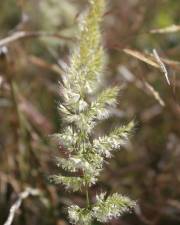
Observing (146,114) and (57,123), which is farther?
(146,114)

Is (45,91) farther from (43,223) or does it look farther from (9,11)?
(43,223)

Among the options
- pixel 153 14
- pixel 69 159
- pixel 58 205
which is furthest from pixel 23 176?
pixel 153 14

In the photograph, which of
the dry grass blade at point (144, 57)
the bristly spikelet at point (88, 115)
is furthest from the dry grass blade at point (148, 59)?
the bristly spikelet at point (88, 115)

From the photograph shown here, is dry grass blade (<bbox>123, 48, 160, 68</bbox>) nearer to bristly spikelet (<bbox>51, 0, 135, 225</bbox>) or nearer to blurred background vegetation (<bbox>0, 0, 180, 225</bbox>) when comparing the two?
blurred background vegetation (<bbox>0, 0, 180, 225</bbox>)

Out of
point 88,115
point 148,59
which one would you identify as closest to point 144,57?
point 148,59

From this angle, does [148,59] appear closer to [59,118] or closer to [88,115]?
[88,115]

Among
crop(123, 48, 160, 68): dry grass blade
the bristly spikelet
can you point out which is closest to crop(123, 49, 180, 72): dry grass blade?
crop(123, 48, 160, 68): dry grass blade
